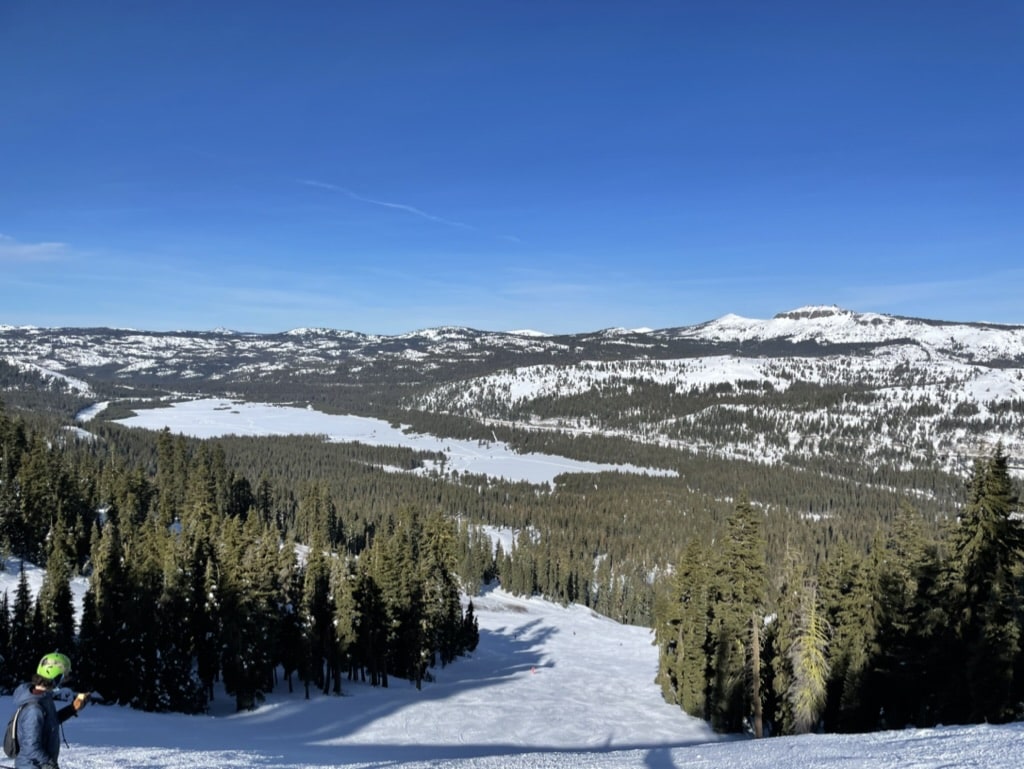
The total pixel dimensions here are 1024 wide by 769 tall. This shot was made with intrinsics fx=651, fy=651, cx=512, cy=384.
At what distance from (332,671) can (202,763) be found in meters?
42.3

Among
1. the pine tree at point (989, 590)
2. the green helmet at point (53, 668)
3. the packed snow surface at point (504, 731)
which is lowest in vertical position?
the packed snow surface at point (504, 731)

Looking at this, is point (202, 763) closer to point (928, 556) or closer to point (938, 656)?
point (938, 656)

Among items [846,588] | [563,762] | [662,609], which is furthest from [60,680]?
[662,609]

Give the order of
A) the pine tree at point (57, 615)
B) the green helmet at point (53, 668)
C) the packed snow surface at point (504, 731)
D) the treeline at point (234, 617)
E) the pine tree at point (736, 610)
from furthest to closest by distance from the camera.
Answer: the pine tree at point (57, 615), the treeline at point (234, 617), the pine tree at point (736, 610), the packed snow surface at point (504, 731), the green helmet at point (53, 668)

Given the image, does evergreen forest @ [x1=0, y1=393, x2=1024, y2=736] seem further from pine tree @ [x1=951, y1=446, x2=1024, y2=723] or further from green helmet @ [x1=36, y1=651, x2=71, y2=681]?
green helmet @ [x1=36, y1=651, x2=71, y2=681]

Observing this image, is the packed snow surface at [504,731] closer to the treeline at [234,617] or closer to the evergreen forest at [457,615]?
the treeline at [234,617]

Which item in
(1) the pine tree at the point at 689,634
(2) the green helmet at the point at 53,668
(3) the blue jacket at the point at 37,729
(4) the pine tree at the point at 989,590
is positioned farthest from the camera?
(1) the pine tree at the point at 689,634

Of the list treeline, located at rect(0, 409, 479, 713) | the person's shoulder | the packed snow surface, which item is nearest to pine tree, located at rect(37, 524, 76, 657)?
treeline, located at rect(0, 409, 479, 713)

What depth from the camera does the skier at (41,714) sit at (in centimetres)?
960

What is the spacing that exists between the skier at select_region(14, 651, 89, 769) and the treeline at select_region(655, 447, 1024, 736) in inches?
1183

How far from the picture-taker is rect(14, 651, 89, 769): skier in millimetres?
9602

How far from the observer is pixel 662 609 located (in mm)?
54281

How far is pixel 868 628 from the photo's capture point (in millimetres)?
34844

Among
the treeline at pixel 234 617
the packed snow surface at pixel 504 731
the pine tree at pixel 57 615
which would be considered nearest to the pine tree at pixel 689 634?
the packed snow surface at pixel 504 731
